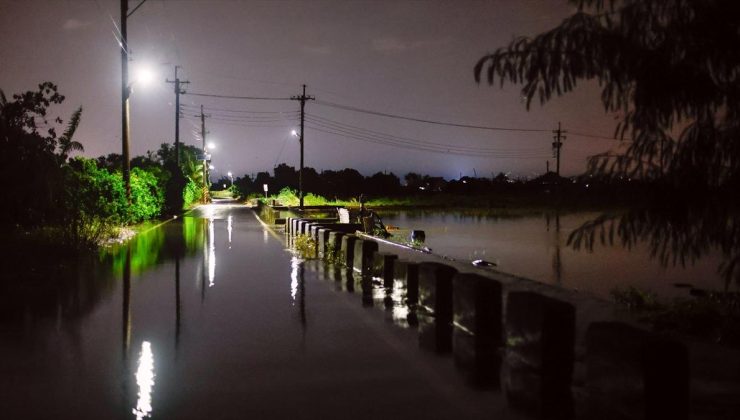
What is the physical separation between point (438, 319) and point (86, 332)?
4602 mm

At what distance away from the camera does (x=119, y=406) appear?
5656 mm

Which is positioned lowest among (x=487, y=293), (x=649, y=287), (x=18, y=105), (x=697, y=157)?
(x=649, y=287)

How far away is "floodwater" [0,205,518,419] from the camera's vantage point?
569 cm

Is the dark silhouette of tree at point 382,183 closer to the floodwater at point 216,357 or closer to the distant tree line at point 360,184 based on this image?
the distant tree line at point 360,184

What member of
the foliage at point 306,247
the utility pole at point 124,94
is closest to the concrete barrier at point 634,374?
the foliage at point 306,247

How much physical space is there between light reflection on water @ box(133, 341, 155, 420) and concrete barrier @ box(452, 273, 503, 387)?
3063 mm

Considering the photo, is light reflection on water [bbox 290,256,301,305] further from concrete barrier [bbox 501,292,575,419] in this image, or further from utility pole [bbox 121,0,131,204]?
utility pole [bbox 121,0,131,204]

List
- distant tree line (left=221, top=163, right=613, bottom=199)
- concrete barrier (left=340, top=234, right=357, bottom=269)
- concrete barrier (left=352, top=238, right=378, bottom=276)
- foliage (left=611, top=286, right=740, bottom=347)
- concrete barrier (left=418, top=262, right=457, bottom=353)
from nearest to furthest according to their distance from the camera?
concrete barrier (left=418, top=262, right=457, bottom=353), foliage (left=611, top=286, right=740, bottom=347), concrete barrier (left=352, top=238, right=378, bottom=276), concrete barrier (left=340, top=234, right=357, bottom=269), distant tree line (left=221, top=163, right=613, bottom=199)

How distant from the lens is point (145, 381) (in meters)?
6.39

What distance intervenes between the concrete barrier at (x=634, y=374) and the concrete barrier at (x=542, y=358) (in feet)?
1.30

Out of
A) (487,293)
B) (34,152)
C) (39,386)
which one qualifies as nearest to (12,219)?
(34,152)

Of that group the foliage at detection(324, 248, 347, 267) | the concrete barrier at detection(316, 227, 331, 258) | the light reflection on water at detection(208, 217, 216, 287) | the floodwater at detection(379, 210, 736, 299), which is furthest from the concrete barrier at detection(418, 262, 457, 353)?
the concrete barrier at detection(316, 227, 331, 258)

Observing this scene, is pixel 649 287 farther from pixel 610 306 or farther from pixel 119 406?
pixel 119 406

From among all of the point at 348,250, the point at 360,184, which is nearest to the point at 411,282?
the point at 348,250
